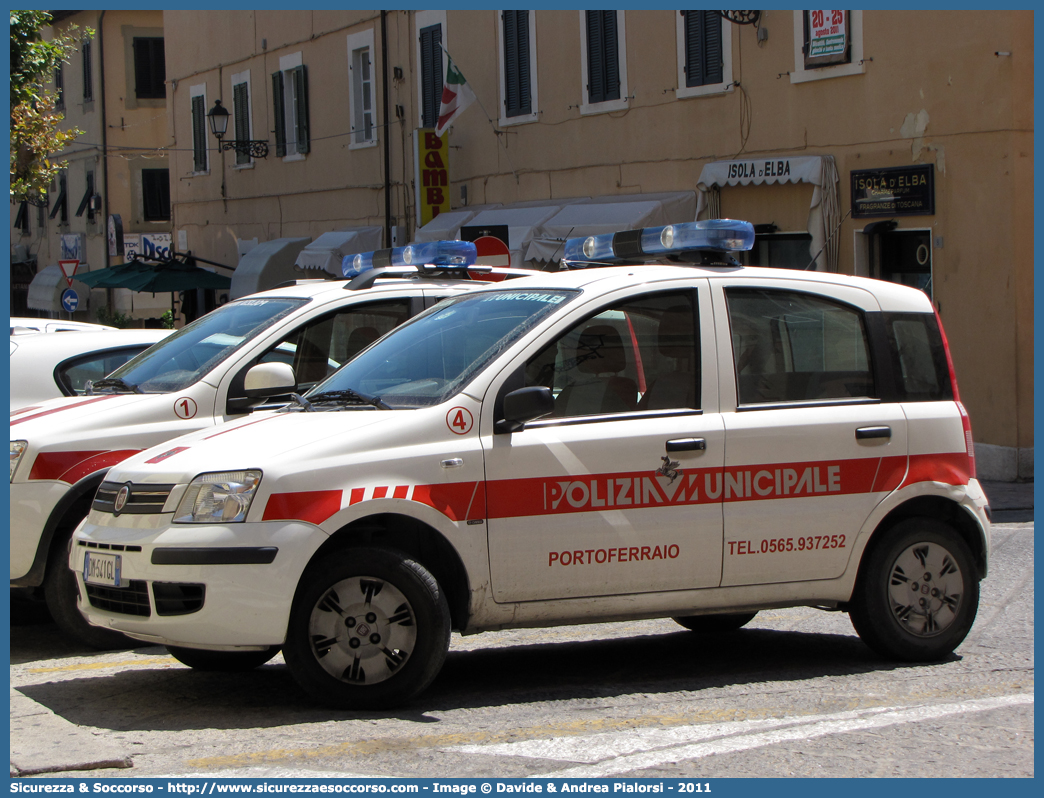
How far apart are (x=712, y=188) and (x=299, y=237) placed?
39.1 ft

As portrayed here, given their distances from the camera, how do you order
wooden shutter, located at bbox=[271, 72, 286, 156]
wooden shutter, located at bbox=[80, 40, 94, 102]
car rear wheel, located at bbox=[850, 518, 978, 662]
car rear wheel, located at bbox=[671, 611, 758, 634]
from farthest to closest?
wooden shutter, located at bbox=[80, 40, 94, 102], wooden shutter, located at bbox=[271, 72, 286, 156], car rear wheel, located at bbox=[671, 611, 758, 634], car rear wheel, located at bbox=[850, 518, 978, 662]

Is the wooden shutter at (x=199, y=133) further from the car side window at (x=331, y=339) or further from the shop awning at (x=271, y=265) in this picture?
the car side window at (x=331, y=339)

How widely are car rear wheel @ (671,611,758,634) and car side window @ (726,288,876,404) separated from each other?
5.12ft

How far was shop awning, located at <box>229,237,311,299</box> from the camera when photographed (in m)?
27.0

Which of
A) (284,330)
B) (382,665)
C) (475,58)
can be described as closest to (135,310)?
(475,58)

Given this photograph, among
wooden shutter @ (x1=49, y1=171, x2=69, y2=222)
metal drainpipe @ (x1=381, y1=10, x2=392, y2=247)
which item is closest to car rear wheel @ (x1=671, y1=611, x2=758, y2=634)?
metal drainpipe @ (x1=381, y1=10, x2=392, y2=247)

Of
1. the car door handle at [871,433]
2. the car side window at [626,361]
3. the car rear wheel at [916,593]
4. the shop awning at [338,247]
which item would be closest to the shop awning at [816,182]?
the shop awning at [338,247]

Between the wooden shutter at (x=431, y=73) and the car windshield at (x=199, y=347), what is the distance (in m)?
15.4

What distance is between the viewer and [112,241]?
40.3 metres

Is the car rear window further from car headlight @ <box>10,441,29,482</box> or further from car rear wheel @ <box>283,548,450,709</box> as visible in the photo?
car headlight @ <box>10,441,29,482</box>

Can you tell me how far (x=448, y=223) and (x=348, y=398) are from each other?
1644 centimetres

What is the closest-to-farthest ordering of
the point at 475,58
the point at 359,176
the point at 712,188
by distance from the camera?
1. the point at 712,188
2. the point at 475,58
3. the point at 359,176

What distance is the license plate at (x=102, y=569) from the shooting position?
5.49m
